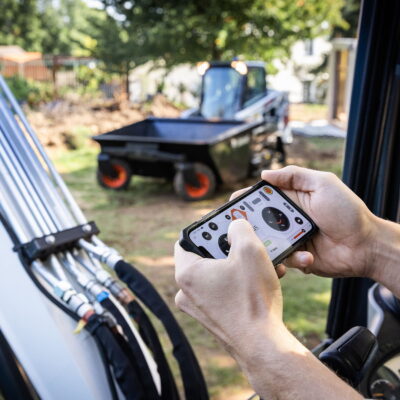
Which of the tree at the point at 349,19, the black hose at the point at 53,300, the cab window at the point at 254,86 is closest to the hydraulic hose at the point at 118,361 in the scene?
the black hose at the point at 53,300

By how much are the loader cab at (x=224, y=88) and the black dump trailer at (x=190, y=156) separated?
2.70 feet

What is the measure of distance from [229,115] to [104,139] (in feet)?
6.60

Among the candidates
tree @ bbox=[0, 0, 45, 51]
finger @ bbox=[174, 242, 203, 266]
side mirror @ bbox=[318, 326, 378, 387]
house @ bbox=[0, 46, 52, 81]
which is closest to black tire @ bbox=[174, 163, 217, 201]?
side mirror @ bbox=[318, 326, 378, 387]

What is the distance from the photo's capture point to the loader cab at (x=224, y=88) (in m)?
A: 6.62

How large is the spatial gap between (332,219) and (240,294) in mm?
415

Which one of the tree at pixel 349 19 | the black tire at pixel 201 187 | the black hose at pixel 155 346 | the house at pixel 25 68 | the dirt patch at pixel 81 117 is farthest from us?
the house at pixel 25 68

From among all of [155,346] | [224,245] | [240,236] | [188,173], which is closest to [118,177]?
[188,173]

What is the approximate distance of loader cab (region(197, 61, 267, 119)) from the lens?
6617 millimetres

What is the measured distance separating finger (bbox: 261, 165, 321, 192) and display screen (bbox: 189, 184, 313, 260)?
0.03 m

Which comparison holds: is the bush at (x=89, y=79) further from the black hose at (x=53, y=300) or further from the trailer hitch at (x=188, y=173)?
the black hose at (x=53, y=300)

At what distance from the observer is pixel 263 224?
104cm

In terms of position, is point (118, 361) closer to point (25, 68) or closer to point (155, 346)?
point (155, 346)

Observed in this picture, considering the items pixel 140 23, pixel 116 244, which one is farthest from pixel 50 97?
pixel 116 244

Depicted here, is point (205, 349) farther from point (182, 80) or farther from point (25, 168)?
point (182, 80)
